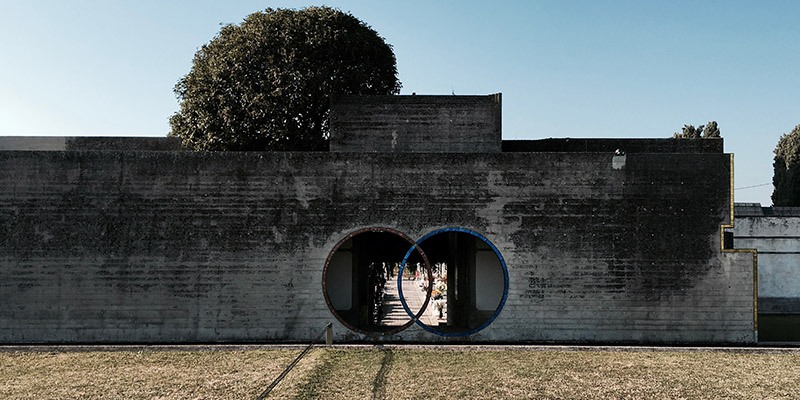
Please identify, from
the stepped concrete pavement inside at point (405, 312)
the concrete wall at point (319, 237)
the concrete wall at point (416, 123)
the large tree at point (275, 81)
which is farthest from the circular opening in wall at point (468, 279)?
the large tree at point (275, 81)

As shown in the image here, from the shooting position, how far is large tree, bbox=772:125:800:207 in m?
31.0

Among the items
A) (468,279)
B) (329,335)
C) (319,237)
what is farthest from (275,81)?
(329,335)

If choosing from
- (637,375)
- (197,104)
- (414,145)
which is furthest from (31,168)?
(637,375)

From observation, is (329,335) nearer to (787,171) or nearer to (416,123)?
(416,123)

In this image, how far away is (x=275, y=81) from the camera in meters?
16.8

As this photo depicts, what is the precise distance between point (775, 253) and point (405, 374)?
1484 centimetres

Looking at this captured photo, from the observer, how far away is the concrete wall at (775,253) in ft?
61.5

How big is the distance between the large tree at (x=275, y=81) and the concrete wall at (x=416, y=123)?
11.2 ft

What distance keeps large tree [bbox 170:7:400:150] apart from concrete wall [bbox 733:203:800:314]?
12.4 metres

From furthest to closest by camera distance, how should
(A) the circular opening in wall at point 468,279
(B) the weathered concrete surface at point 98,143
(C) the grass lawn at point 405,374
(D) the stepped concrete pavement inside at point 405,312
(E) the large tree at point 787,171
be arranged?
(E) the large tree at point 787,171
(D) the stepped concrete pavement inside at point 405,312
(B) the weathered concrete surface at point 98,143
(A) the circular opening in wall at point 468,279
(C) the grass lawn at point 405,374

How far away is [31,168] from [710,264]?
43.2 feet

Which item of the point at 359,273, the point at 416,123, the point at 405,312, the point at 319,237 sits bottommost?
the point at 405,312

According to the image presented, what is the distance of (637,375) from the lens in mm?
9594

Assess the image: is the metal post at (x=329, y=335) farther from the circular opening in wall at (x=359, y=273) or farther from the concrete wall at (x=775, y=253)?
the concrete wall at (x=775, y=253)
